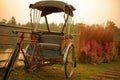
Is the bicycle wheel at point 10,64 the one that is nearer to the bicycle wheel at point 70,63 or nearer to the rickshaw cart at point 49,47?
the rickshaw cart at point 49,47

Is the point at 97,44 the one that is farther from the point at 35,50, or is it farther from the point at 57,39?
the point at 35,50

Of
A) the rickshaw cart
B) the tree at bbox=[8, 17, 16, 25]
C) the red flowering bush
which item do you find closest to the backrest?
the rickshaw cart

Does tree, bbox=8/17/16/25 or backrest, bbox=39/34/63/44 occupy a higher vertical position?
tree, bbox=8/17/16/25

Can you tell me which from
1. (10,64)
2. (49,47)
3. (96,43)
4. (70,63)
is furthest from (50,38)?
(96,43)

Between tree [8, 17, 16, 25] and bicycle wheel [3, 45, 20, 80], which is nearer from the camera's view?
bicycle wheel [3, 45, 20, 80]

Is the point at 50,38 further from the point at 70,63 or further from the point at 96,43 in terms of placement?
the point at 96,43

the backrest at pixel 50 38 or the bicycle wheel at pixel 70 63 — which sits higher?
the backrest at pixel 50 38

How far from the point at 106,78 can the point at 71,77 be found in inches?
29.2

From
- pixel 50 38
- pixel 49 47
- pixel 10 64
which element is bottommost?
pixel 10 64

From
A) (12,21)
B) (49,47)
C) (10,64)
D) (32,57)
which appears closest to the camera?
(10,64)

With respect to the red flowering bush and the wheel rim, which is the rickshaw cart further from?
the red flowering bush

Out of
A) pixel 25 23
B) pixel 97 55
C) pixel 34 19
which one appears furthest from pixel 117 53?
pixel 34 19

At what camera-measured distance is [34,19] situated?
5.62m

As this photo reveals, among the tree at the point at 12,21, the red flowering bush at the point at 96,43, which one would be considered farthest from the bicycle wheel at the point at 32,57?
the red flowering bush at the point at 96,43
